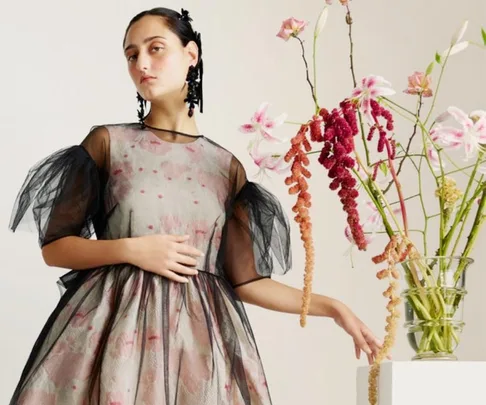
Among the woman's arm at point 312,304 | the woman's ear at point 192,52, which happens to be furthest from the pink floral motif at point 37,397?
the woman's ear at point 192,52

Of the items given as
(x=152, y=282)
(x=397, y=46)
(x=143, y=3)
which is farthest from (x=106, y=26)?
(x=152, y=282)

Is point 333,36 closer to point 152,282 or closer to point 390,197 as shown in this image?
point 390,197

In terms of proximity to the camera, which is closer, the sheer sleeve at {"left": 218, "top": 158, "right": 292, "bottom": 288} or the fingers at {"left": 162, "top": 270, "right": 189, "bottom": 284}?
the fingers at {"left": 162, "top": 270, "right": 189, "bottom": 284}

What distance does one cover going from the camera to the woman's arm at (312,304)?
1390 millimetres

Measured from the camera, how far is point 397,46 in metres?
2.18

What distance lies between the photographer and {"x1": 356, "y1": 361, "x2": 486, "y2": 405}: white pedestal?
1099 mm

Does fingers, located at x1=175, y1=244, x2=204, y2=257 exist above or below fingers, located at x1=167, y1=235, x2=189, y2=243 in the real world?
below

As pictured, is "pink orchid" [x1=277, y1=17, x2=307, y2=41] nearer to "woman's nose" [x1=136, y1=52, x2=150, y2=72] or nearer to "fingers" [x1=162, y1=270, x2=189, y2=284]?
"woman's nose" [x1=136, y1=52, x2=150, y2=72]

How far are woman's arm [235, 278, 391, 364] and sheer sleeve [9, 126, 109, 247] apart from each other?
263 millimetres

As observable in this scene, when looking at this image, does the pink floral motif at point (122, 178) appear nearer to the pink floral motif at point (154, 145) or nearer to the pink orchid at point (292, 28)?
the pink floral motif at point (154, 145)

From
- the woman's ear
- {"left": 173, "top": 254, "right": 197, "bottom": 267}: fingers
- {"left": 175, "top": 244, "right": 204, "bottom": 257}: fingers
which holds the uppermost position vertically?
the woman's ear

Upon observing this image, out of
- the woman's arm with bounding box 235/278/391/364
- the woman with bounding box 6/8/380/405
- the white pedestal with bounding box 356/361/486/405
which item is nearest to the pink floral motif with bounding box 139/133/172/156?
the woman with bounding box 6/8/380/405

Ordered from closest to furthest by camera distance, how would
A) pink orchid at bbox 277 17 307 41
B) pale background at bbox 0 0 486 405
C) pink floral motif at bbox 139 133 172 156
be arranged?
pink orchid at bbox 277 17 307 41, pink floral motif at bbox 139 133 172 156, pale background at bbox 0 0 486 405

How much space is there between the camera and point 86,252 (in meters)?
1.32
